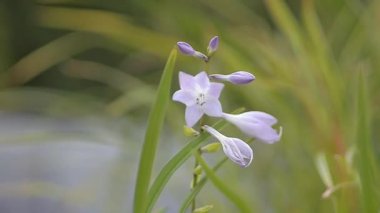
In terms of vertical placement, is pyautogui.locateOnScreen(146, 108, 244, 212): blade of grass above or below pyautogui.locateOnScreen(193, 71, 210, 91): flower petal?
below

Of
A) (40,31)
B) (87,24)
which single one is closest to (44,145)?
(87,24)

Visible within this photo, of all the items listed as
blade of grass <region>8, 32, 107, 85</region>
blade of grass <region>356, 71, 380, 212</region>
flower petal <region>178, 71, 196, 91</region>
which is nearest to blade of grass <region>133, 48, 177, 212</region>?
flower petal <region>178, 71, 196, 91</region>

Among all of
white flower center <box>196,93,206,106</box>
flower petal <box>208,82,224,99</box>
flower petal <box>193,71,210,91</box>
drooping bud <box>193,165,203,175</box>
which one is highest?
flower petal <box>193,71,210,91</box>

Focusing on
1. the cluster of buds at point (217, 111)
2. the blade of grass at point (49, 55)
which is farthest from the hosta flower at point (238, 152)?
the blade of grass at point (49, 55)

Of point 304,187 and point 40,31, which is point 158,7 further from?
point 40,31

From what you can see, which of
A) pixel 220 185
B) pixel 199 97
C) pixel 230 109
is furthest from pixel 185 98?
pixel 230 109

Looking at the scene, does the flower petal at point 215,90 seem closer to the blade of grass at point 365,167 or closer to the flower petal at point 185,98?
the flower petal at point 185,98

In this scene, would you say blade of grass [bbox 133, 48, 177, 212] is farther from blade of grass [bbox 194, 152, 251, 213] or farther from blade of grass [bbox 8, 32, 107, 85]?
blade of grass [bbox 8, 32, 107, 85]

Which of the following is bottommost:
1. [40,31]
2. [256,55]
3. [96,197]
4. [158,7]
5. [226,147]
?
[226,147]
